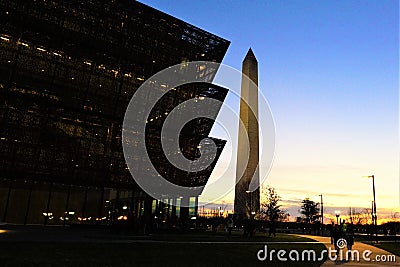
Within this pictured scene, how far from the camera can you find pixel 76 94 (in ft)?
115

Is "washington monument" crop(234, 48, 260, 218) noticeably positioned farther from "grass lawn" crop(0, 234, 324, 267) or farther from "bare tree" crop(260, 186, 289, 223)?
"grass lawn" crop(0, 234, 324, 267)

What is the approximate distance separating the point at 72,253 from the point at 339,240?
12.9 m

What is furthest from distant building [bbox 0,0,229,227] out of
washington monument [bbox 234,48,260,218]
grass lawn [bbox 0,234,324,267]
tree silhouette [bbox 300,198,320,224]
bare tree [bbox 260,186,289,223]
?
tree silhouette [bbox 300,198,320,224]

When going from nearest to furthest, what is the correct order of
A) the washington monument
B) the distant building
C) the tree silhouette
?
the distant building → the washington monument → the tree silhouette

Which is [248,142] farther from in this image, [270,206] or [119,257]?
[119,257]

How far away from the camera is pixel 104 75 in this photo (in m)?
35.6

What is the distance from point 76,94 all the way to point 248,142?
26.0m

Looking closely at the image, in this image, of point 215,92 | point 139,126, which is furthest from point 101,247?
point 215,92

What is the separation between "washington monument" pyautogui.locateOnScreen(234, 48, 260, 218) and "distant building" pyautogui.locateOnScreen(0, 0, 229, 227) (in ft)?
46.0

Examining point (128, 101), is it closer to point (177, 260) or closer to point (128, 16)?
point (128, 16)

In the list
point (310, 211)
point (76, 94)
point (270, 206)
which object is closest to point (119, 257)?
point (76, 94)

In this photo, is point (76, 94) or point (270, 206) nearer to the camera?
point (76, 94)

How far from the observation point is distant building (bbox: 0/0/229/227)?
31.8 m

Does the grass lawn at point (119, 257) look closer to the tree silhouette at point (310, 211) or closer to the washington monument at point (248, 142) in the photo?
the washington monument at point (248, 142)
